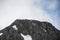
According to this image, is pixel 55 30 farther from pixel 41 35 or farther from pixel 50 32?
pixel 41 35

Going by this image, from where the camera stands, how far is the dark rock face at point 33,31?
260 feet

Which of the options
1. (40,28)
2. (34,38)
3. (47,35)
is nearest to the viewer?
(34,38)

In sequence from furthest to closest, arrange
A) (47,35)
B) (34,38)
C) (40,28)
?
(40,28)
(47,35)
(34,38)

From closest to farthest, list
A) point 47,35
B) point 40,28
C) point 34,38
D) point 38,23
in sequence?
point 34,38
point 47,35
point 40,28
point 38,23

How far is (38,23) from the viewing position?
313ft

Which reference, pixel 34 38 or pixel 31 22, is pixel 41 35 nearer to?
pixel 34 38

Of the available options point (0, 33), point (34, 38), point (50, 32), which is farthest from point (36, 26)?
point (0, 33)

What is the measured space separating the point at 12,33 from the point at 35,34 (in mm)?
11526

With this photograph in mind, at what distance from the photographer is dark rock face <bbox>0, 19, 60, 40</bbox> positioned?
260 ft

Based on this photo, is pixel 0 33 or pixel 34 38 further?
pixel 0 33

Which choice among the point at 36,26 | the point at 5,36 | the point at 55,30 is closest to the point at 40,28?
the point at 36,26

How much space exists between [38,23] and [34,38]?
19184 millimetres

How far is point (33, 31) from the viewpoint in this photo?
84.3 metres

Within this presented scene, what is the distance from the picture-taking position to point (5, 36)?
262 ft
